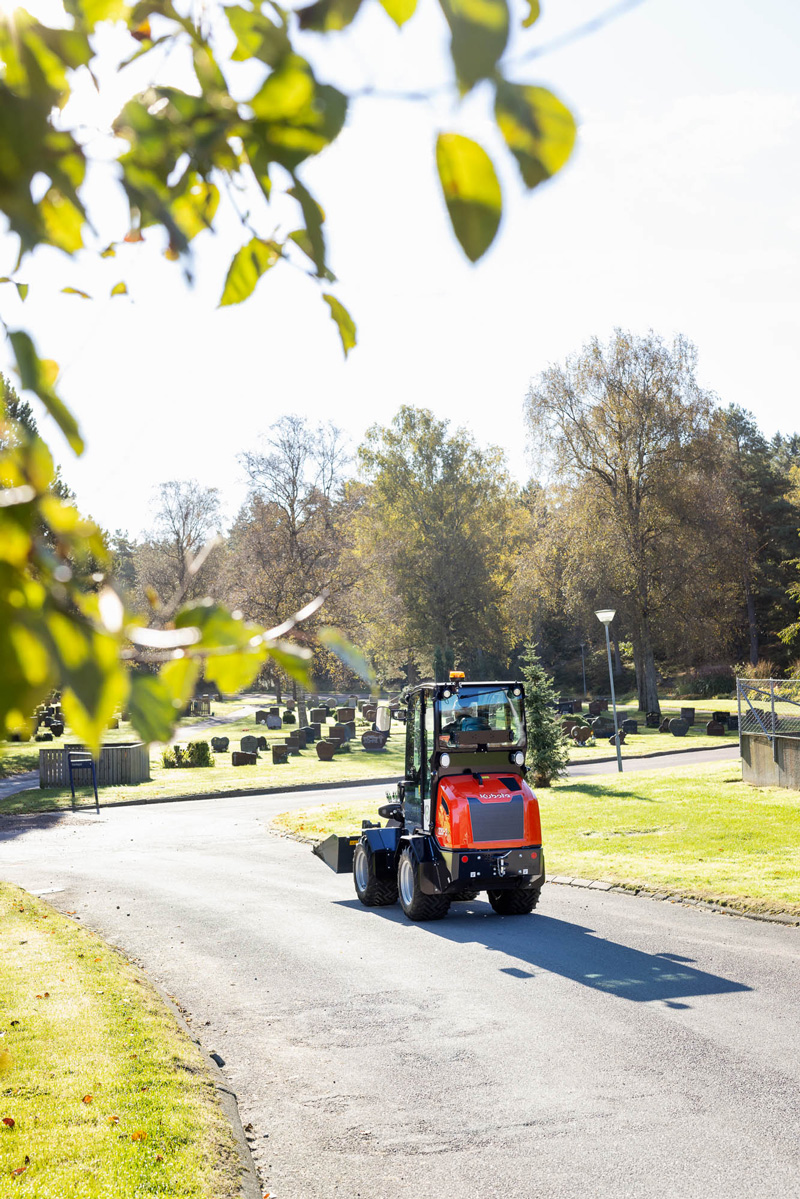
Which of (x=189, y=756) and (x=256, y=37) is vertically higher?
(x=256, y=37)

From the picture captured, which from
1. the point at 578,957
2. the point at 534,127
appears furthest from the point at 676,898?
the point at 534,127

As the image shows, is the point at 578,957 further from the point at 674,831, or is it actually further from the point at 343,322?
the point at 343,322

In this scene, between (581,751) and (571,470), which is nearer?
(581,751)

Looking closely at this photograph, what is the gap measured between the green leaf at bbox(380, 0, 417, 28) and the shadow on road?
297 inches

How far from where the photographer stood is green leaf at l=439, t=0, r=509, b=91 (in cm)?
85

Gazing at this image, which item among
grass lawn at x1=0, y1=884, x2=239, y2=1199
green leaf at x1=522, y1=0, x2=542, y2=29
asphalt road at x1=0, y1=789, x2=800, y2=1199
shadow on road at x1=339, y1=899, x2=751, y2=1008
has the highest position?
green leaf at x1=522, y1=0, x2=542, y2=29

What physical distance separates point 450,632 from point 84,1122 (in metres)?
45.3

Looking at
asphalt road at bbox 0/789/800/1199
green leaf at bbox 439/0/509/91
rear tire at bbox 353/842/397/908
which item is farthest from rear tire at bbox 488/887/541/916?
green leaf at bbox 439/0/509/91

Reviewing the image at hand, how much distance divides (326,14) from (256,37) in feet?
0.42

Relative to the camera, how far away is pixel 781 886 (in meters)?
11.3

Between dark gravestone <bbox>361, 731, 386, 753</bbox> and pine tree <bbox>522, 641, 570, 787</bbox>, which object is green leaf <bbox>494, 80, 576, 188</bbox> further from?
dark gravestone <bbox>361, 731, 386, 753</bbox>

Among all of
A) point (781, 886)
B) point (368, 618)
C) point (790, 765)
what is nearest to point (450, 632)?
point (368, 618)

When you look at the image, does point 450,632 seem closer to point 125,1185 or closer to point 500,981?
point 500,981

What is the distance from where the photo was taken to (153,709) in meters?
0.88
